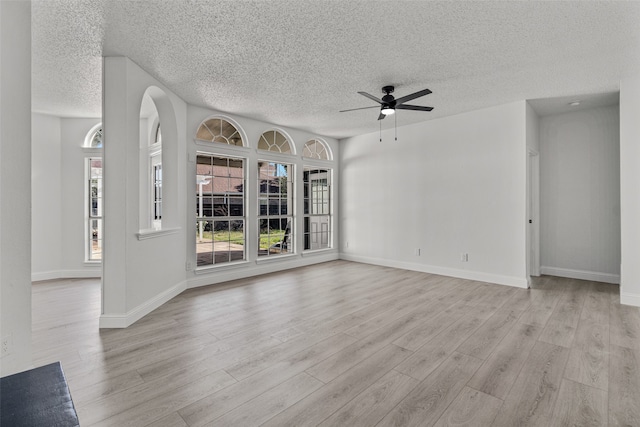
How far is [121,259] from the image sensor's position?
321cm

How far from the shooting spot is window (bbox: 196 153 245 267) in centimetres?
485

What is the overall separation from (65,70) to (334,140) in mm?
4869

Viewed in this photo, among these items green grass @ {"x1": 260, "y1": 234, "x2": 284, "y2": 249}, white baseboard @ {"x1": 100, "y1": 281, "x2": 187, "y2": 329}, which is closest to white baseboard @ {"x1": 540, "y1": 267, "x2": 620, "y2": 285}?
green grass @ {"x1": 260, "y1": 234, "x2": 284, "y2": 249}

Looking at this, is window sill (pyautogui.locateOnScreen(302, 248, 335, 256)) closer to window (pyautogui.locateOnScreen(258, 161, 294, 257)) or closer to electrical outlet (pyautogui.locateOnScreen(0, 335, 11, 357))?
window (pyautogui.locateOnScreen(258, 161, 294, 257))

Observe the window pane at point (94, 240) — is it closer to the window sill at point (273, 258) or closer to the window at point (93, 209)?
the window at point (93, 209)

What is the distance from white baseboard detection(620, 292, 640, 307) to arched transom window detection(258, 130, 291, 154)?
553 centimetres

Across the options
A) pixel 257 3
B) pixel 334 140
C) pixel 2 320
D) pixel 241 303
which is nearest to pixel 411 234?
pixel 334 140

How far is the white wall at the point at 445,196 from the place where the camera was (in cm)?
463

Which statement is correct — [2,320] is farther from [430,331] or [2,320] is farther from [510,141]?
[510,141]

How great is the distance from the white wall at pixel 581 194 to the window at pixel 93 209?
26.4 feet

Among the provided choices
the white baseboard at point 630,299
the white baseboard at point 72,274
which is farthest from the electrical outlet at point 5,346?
the white baseboard at point 630,299

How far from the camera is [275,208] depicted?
596cm

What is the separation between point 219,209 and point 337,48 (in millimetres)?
3195

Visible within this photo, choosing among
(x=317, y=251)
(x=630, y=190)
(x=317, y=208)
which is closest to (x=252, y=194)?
(x=317, y=208)
